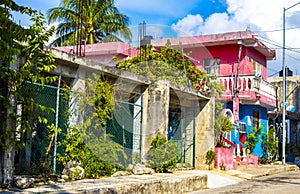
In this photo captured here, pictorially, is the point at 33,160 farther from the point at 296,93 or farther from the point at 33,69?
the point at 296,93

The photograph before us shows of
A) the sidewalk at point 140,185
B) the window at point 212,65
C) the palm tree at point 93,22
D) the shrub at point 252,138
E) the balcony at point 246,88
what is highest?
the palm tree at point 93,22

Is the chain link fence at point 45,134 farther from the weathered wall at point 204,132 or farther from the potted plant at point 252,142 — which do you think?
the potted plant at point 252,142

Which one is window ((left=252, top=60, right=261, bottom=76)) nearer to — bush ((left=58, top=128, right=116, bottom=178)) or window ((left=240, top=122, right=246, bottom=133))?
window ((left=240, top=122, right=246, bottom=133))

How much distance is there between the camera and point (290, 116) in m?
28.4

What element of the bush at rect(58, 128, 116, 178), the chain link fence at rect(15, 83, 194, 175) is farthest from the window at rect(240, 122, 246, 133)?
the bush at rect(58, 128, 116, 178)

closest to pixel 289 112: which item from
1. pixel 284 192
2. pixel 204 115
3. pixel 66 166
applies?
pixel 204 115

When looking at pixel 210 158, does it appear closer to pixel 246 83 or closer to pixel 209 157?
pixel 209 157

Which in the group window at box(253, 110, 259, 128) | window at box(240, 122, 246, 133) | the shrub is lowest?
the shrub

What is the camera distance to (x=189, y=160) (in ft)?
54.1

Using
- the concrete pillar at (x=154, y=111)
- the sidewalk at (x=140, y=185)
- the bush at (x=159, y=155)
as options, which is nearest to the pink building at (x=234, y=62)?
the sidewalk at (x=140, y=185)

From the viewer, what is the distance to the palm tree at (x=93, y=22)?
78.1ft

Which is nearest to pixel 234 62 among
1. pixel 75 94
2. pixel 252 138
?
pixel 252 138

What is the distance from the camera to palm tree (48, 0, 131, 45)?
937 inches

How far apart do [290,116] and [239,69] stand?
7547 millimetres
